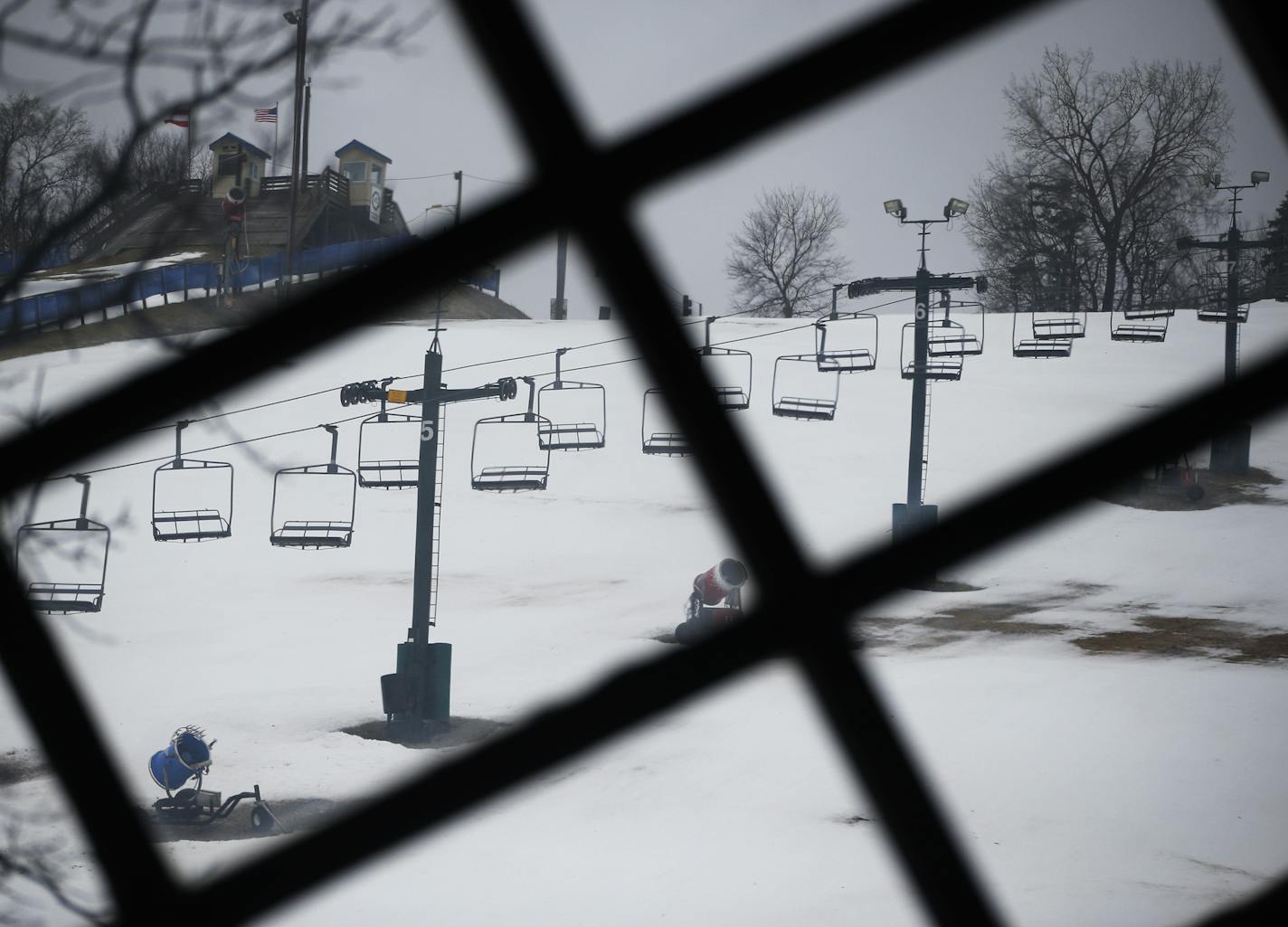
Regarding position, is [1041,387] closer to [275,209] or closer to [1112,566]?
[1112,566]

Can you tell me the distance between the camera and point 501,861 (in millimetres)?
12453

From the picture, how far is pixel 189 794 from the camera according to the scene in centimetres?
1414

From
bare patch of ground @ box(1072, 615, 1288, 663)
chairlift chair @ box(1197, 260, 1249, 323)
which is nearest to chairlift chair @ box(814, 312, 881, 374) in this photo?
chairlift chair @ box(1197, 260, 1249, 323)

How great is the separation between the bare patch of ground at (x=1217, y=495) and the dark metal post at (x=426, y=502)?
20697 millimetres

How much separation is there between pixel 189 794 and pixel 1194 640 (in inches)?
671

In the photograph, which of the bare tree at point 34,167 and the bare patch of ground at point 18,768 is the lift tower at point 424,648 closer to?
the bare patch of ground at point 18,768

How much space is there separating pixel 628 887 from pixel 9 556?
38.2 feet

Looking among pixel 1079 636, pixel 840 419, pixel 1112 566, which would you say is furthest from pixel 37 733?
pixel 840 419

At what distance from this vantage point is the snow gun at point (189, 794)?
543 inches

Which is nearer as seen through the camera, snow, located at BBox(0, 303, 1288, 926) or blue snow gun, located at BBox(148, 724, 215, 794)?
snow, located at BBox(0, 303, 1288, 926)

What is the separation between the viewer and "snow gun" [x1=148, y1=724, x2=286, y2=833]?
13.8m

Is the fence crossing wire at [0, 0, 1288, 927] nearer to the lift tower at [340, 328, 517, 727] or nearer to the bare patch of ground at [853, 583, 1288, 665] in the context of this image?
the lift tower at [340, 328, 517, 727]

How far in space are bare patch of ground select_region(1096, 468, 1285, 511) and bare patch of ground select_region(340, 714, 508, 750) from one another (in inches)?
789

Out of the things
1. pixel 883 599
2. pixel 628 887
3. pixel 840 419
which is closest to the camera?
pixel 883 599
